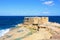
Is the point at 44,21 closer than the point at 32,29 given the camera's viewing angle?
No

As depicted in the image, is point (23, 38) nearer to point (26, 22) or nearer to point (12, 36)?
point (12, 36)

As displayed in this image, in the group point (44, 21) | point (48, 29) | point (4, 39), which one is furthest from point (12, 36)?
point (44, 21)

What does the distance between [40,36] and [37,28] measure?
2.17 metres

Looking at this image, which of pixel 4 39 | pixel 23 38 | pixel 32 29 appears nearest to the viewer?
pixel 23 38

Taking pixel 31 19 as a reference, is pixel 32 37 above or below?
below

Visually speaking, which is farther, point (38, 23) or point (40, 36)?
point (38, 23)

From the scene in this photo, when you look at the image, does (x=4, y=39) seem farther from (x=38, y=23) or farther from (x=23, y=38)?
(x=38, y=23)

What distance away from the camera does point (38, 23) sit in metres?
15.3

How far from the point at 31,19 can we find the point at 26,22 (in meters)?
0.58

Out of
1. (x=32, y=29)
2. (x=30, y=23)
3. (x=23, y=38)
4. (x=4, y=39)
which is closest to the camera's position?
(x=23, y=38)

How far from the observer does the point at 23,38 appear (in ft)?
39.9

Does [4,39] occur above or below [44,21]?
below

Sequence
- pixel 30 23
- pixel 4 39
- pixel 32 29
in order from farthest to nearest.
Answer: pixel 30 23 → pixel 32 29 → pixel 4 39

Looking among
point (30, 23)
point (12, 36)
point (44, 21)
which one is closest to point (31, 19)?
A: point (30, 23)
